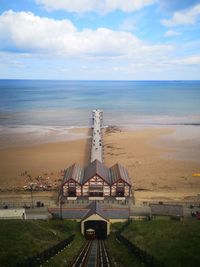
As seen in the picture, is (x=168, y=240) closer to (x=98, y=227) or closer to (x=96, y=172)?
(x=98, y=227)

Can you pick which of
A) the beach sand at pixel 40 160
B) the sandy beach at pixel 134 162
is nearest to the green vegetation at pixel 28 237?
the sandy beach at pixel 134 162

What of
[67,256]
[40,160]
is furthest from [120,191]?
[40,160]

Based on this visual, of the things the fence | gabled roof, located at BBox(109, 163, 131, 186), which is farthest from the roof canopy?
the fence

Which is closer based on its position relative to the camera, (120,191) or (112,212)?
(112,212)

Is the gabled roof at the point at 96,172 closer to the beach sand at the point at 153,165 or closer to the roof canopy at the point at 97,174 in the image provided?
the roof canopy at the point at 97,174

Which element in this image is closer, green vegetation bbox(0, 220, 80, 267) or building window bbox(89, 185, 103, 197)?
green vegetation bbox(0, 220, 80, 267)

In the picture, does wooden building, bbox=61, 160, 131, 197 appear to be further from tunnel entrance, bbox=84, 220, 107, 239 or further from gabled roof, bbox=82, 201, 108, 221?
tunnel entrance, bbox=84, 220, 107, 239

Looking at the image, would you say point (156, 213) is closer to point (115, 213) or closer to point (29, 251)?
point (115, 213)
